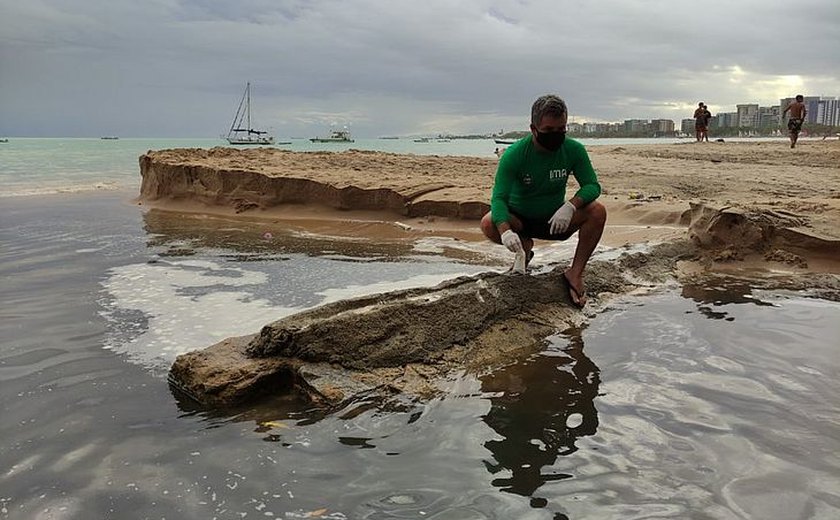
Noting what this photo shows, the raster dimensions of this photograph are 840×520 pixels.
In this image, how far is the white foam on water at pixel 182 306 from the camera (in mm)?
3500

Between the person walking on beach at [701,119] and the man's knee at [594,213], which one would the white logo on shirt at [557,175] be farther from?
the person walking on beach at [701,119]

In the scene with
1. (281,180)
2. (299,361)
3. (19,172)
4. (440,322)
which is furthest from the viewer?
(19,172)

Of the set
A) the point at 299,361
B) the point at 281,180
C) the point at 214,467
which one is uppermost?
the point at 281,180

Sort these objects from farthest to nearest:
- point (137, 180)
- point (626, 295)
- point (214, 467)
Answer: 1. point (137, 180)
2. point (626, 295)
3. point (214, 467)

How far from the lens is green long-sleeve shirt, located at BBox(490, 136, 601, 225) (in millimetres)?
3736

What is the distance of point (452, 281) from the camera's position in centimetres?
351

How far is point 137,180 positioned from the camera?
1592 cm

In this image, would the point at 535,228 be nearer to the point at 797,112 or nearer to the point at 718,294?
the point at 718,294

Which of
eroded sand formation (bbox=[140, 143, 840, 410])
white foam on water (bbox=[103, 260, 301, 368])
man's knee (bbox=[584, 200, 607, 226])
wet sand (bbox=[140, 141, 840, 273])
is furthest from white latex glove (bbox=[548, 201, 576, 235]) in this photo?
wet sand (bbox=[140, 141, 840, 273])

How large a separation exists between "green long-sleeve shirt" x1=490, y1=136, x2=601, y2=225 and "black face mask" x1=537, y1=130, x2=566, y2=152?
2.3 inches

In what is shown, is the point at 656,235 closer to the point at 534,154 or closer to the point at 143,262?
the point at 534,154

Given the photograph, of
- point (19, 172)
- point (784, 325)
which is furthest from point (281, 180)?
point (19, 172)

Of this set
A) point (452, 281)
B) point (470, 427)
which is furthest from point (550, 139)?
point (470, 427)

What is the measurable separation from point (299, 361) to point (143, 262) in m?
3.78
